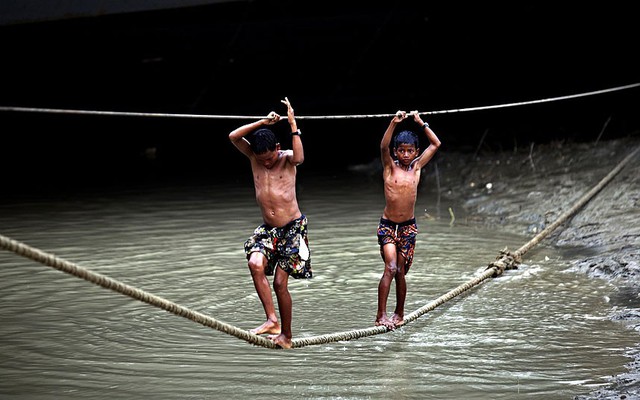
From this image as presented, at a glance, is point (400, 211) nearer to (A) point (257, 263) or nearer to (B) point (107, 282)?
(A) point (257, 263)

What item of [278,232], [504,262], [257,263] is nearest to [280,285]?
[257,263]

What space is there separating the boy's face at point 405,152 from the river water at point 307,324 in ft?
4.07

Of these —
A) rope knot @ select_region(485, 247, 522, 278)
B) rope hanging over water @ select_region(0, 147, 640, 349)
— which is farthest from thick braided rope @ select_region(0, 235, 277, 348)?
rope knot @ select_region(485, 247, 522, 278)

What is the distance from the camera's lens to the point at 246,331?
517cm

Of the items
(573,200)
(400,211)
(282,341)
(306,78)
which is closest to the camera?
(282,341)

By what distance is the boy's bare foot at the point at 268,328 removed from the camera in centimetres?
561

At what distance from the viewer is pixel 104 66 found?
16.1 meters

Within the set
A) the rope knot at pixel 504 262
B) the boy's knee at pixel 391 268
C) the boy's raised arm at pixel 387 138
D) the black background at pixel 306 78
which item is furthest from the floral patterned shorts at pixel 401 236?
the black background at pixel 306 78

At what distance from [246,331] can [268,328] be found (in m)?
0.48

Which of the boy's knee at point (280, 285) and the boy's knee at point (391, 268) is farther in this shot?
the boy's knee at point (391, 268)

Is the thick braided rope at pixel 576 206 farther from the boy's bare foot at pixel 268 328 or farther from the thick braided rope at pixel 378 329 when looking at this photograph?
the boy's bare foot at pixel 268 328

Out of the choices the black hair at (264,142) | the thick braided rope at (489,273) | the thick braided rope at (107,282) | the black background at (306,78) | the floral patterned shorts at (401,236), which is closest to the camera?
the thick braided rope at (107,282)

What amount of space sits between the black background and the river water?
15.8ft

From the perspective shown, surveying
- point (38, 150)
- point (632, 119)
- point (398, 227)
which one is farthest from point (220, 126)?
point (398, 227)
